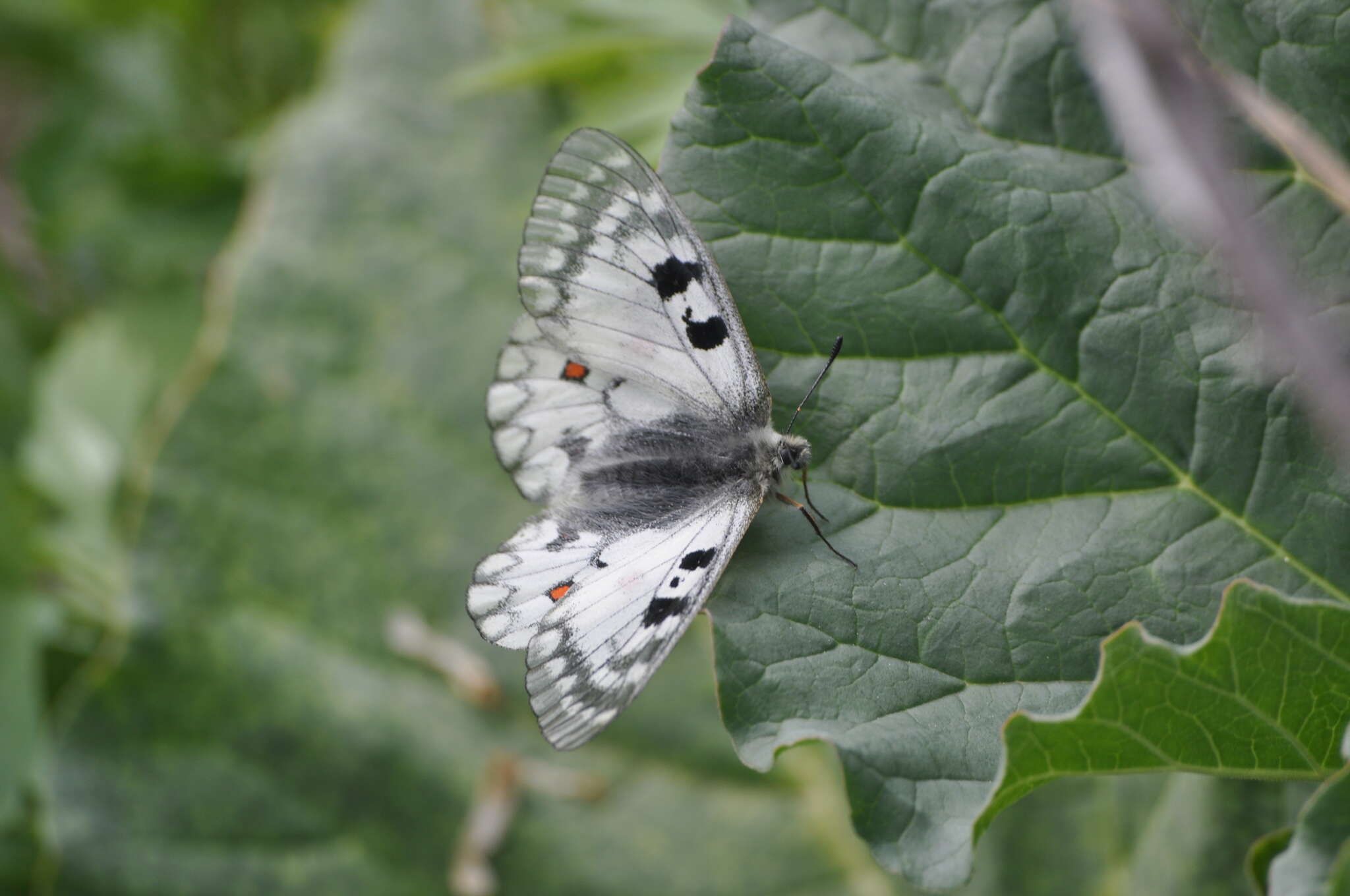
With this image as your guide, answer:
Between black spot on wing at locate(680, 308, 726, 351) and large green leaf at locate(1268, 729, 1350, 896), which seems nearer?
large green leaf at locate(1268, 729, 1350, 896)

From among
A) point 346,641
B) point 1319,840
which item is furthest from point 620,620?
point 346,641

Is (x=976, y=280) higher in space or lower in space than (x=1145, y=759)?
higher

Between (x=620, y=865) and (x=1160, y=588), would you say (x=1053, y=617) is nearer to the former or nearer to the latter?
(x=1160, y=588)

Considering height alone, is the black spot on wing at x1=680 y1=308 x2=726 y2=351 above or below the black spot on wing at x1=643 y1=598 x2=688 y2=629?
above

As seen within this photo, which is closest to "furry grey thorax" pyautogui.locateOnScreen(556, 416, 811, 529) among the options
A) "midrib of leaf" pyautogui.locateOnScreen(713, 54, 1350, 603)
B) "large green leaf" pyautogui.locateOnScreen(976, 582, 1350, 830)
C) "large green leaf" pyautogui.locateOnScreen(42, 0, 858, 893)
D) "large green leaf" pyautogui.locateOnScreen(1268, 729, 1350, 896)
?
"midrib of leaf" pyautogui.locateOnScreen(713, 54, 1350, 603)

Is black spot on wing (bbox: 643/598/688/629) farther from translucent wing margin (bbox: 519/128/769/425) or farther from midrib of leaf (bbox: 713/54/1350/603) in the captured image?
midrib of leaf (bbox: 713/54/1350/603)

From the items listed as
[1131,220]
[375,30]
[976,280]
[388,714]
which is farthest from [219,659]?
[1131,220]
